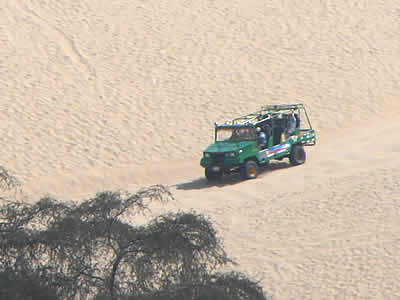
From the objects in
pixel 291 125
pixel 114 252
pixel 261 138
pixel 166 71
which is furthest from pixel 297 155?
pixel 114 252

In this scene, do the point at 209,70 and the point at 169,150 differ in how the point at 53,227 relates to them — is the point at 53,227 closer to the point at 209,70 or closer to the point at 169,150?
the point at 169,150

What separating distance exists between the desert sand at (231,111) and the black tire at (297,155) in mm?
279

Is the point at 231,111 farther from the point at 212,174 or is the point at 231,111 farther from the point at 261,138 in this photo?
the point at 212,174

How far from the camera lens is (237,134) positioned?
62.0 feet

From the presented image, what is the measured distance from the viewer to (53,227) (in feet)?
28.2

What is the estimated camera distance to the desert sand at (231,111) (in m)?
14.3

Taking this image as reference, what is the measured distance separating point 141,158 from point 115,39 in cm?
925

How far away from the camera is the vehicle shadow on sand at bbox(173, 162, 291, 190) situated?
18641mm

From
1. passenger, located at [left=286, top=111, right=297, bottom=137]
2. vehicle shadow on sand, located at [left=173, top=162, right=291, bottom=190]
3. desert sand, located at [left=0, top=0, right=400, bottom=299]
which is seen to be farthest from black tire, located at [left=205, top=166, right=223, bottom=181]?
passenger, located at [left=286, top=111, right=297, bottom=137]

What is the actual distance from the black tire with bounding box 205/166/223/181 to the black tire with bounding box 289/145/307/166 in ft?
6.68

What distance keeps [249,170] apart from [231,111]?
582cm

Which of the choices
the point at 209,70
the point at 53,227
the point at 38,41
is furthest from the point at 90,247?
the point at 38,41

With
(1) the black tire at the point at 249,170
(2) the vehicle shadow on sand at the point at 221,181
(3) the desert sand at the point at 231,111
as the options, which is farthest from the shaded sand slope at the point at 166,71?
(1) the black tire at the point at 249,170

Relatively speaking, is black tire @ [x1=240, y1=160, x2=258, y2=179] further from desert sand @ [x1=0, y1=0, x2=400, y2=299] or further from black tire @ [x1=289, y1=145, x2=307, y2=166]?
black tire @ [x1=289, y1=145, x2=307, y2=166]
